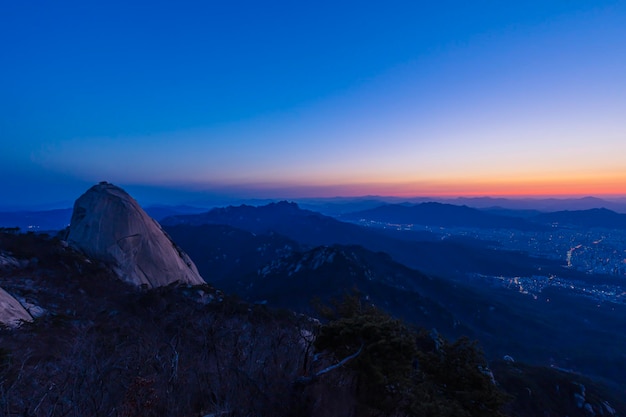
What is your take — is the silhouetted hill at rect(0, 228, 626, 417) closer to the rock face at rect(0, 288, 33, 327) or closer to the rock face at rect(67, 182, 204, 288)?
the rock face at rect(0, 288, 33, 327)

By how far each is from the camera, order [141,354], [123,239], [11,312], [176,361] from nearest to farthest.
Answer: [176,361] → [141,354] → [11,312] → [123,239]

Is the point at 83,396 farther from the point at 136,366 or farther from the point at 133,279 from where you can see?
the point at 133,279

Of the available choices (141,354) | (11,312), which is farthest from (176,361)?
(11,312)

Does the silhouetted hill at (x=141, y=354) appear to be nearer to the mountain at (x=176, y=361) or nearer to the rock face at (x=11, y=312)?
the mountain at (x=176, y=361)

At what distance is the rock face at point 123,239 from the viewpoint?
3078 cm

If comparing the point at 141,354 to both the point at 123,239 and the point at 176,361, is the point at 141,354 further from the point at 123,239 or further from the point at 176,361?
the point at 123,239

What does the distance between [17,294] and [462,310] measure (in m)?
142

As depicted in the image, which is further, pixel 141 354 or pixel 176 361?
pixel 141 354

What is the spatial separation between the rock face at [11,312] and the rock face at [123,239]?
12967mm

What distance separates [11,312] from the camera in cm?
1562

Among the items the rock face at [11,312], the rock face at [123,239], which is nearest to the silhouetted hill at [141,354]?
the rock face at [11,312]

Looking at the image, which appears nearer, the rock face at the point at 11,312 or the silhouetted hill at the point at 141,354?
the silhouetted hill at the point at 141,354

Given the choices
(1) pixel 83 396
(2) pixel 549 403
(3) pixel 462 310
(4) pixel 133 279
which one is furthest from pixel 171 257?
(3) pixel 462 310

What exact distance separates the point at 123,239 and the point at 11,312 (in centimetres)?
1771
